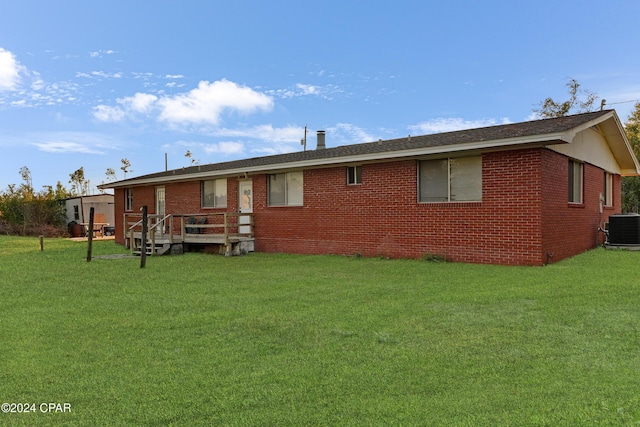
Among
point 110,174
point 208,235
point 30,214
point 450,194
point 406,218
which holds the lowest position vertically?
point 208,235

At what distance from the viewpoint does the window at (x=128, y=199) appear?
20812 mm

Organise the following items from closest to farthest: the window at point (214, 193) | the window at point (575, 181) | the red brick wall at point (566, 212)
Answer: the red brick wall at point (566, 212) < the window at point (575, 181) < the window at point (214, 193)

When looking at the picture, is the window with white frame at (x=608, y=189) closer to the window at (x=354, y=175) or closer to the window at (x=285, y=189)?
the window at (x=354, y=175)

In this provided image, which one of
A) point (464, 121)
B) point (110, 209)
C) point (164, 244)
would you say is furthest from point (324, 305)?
point (110, 209)

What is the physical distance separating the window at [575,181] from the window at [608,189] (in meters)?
3.67

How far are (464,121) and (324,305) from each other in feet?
69.5

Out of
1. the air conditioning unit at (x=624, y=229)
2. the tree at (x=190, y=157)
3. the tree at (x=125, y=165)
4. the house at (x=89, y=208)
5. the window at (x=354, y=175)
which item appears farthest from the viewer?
the tree at (x=125, y=165)

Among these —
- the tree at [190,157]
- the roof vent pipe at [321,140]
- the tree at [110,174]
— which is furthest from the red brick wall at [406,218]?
the tree at [110,174]

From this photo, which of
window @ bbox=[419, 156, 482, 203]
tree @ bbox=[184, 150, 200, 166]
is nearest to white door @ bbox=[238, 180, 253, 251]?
window @ bbox=[419, 156, 482, 203]

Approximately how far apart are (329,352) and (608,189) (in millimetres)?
16510

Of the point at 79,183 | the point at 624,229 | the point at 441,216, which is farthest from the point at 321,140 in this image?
the point at 79,183

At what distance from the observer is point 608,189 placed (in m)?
16.2

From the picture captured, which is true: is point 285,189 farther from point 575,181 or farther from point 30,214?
point 30,214

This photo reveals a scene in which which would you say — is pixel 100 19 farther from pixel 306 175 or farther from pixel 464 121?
pixel 464 121
